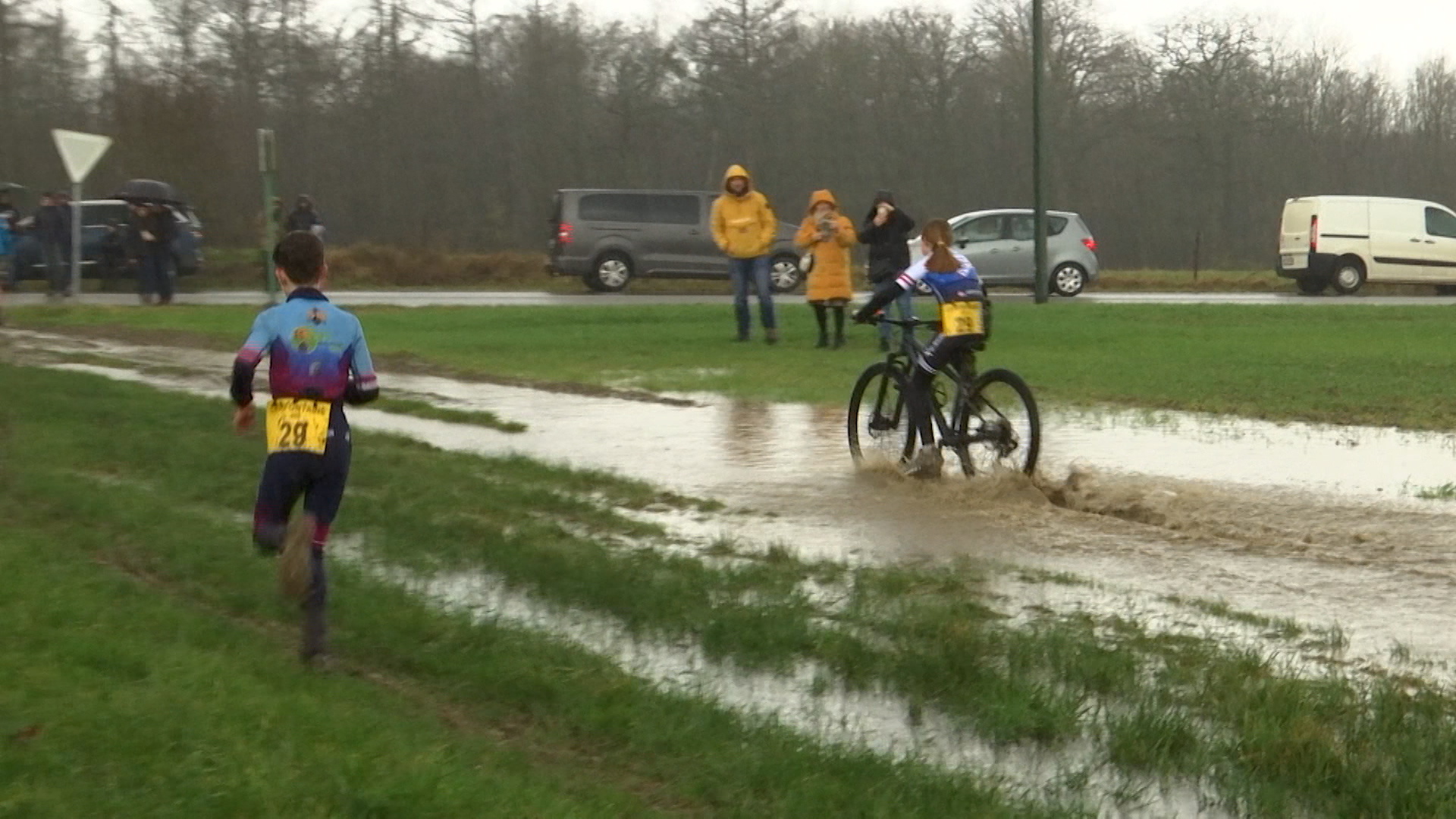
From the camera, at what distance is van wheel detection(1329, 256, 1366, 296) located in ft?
109

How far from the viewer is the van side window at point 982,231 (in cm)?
3319

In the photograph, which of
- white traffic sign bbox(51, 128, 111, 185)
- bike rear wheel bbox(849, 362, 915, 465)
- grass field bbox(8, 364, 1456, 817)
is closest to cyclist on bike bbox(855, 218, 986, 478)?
bike rear wheel bbox(849, 362, 915, 465)

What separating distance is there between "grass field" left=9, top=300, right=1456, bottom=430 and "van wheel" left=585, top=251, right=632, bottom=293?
21.0 feet

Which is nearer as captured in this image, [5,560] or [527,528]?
[5,560]

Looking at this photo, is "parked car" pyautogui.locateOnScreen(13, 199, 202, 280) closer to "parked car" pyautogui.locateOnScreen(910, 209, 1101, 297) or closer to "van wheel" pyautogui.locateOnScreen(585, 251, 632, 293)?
"van wheel" pyautogui.locateOnScreen(585, 251, 632, 293)

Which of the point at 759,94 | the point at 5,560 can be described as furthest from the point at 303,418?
the point at 759,94

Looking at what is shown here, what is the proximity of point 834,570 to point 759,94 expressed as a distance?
163 ft

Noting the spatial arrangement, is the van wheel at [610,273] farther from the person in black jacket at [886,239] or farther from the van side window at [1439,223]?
the person in black jacket at [886,239]

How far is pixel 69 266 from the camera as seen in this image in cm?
3362

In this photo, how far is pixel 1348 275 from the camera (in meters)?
33.2

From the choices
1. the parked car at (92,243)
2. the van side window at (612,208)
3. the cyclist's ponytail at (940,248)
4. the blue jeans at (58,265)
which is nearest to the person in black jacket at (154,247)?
the blue jeans at (58,265)

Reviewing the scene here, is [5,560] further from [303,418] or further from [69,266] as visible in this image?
[69,266]

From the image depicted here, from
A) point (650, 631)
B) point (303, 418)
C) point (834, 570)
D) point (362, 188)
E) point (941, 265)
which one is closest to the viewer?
point (303, 418)

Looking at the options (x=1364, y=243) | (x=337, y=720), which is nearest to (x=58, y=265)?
(x=1364, y=243)
